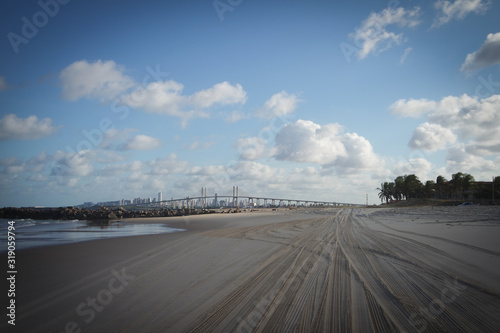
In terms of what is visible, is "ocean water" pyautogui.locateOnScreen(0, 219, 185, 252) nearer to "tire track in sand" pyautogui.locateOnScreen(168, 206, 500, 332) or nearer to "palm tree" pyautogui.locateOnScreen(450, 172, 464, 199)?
"tire track in sand" pyautogui.locateOnScreen(168, 206, 500, 332)

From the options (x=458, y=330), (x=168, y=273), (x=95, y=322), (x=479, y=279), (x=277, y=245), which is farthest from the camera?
(x=277, y=245)

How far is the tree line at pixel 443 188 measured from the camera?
7838cm

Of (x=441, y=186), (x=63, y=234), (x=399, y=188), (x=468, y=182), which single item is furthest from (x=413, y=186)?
(x=63, y=234)

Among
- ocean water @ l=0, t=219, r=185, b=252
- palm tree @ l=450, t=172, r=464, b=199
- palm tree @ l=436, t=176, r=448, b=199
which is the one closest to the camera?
ocean water @ l=0, t=219, r=185, b=252

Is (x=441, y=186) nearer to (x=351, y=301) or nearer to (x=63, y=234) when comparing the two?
(x=351, y=301)

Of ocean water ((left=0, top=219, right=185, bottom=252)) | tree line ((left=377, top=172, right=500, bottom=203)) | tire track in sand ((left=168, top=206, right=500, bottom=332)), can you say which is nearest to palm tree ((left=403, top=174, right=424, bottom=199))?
tree line ((left=377, top=172, right=500, bottom=203))

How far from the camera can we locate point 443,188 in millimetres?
98375

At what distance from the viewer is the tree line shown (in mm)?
78375

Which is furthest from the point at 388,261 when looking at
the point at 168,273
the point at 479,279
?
the point at 168,273

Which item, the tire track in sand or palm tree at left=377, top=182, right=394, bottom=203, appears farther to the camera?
palm tree at left=377, top=182, right=394, bottom=203

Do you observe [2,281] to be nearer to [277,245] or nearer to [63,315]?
[63,315]

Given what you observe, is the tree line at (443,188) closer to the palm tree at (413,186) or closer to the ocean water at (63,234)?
the palm tree at (413,186)

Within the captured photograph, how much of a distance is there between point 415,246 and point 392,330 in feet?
25.9

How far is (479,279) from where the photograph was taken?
19.4 ft
